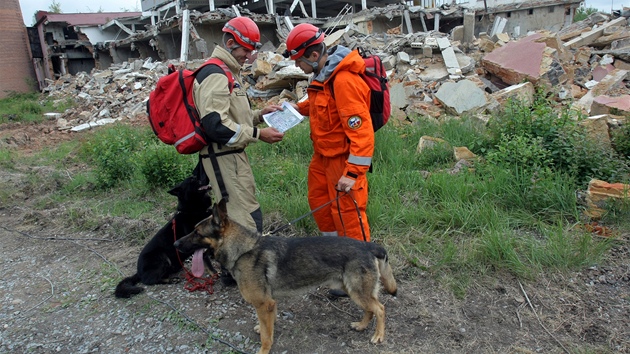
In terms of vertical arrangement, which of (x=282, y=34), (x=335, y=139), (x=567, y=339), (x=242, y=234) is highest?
(x=282, y=34)

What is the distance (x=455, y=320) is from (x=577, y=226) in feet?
6.23

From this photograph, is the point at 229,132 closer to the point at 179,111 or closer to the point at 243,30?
the point at 179,111

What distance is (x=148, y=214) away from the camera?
17.7ft

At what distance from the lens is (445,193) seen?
4.76m

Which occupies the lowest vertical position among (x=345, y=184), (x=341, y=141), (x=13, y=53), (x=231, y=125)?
(x=345, y=184)

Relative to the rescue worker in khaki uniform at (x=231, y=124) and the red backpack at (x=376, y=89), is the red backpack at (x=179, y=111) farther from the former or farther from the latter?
the red backpack at (x=376, y=89)

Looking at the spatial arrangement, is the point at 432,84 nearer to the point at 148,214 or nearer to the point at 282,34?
the point at 148,214

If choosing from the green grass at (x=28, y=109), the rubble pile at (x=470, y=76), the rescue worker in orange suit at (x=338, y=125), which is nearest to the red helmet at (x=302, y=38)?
the rescue worker in orange suit at (x=338, y=125)

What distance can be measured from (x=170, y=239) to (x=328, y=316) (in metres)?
1.75

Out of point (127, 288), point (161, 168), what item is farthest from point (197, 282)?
point (161, 168)

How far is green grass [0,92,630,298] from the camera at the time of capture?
3.82m

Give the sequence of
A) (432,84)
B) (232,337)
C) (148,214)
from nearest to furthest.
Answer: (232,337)
(148,214)
(432,84)

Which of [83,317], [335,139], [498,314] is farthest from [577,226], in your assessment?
[83,317]

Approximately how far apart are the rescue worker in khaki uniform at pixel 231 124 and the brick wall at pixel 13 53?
2398 cm
